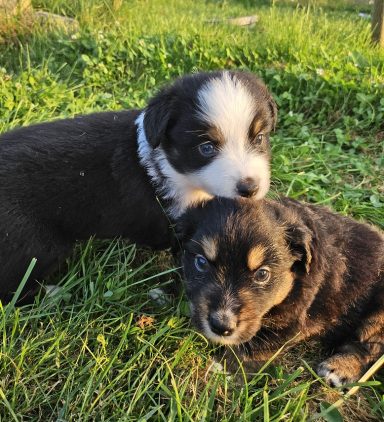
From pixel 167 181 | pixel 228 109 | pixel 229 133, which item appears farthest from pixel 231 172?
pixel 167 181

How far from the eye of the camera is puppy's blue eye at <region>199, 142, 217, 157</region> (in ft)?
10.3

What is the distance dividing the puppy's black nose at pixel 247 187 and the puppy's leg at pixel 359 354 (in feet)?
3.31

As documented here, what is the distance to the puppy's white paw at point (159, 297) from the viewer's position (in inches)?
122

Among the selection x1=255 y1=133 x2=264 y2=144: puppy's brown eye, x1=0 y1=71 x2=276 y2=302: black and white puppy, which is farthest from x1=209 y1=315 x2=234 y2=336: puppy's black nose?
x1=255 y1=133 x2=264 y2=144: puppy's brown eye

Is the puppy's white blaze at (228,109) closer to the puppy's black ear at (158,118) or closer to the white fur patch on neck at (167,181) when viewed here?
the puppy's black ear at (158,118)

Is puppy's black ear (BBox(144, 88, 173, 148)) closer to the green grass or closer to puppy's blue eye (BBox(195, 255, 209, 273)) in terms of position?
the green grass

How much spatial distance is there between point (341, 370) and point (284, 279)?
69 centimetres

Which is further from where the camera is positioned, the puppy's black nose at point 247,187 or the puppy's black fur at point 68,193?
the puppy's black fur at point 68,193

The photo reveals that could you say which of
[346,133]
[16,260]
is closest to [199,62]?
[346,133]

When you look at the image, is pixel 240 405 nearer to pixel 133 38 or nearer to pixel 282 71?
pixel 282 71

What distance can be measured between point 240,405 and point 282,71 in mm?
4540

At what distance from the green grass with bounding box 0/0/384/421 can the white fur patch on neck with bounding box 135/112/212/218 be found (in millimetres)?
465

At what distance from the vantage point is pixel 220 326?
238cm

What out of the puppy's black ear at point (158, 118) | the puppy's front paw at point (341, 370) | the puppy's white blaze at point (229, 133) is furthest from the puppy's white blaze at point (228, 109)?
the puppy's front paw at point (341, 370)
